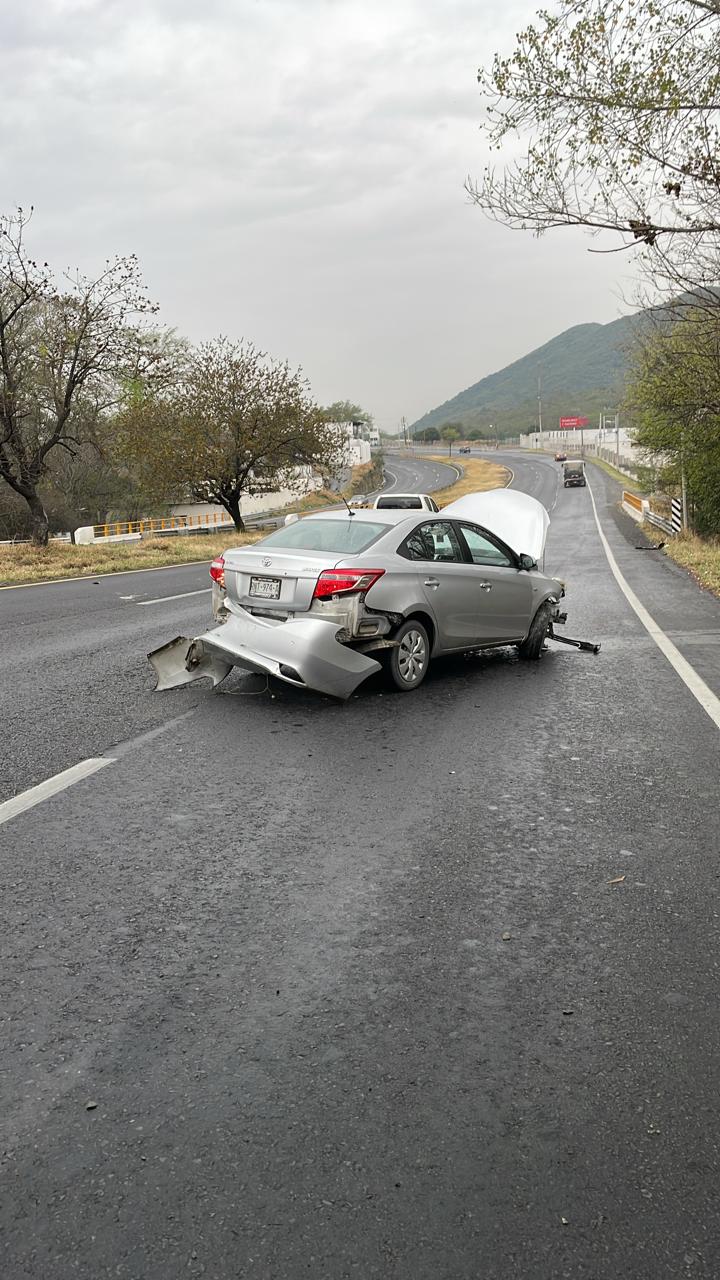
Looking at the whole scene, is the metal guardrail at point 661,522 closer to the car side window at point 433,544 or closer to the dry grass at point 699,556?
the dry grass at point 699,556

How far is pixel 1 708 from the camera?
24.9ft

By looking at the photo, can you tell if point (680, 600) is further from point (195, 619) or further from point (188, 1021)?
point (188, 1021)

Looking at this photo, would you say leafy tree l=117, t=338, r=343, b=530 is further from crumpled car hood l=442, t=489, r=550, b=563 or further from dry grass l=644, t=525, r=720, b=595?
crumpled car hood l=442, t=489, r=550, b=563

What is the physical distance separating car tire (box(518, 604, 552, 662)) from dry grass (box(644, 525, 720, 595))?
26.1 ft

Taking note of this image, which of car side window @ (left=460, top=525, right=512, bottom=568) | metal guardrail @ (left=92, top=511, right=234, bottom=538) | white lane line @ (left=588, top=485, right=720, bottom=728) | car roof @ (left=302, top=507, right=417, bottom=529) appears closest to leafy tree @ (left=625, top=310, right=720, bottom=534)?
white lane line @ (left=588, top=485, right=720, bottom=728)

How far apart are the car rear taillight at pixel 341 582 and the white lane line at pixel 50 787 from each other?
215 cm

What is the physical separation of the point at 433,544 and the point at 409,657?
1.16m

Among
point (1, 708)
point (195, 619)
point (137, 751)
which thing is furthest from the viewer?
point (195, 619)

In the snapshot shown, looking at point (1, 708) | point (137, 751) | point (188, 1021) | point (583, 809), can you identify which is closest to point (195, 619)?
point (1, 708)

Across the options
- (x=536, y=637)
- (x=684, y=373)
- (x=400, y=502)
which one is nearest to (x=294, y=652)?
(x=536, y=637)

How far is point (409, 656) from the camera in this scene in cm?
812

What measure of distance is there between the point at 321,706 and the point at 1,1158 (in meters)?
5.34

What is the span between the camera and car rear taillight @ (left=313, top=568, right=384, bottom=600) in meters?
7.38

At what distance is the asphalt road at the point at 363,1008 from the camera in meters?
2.19
